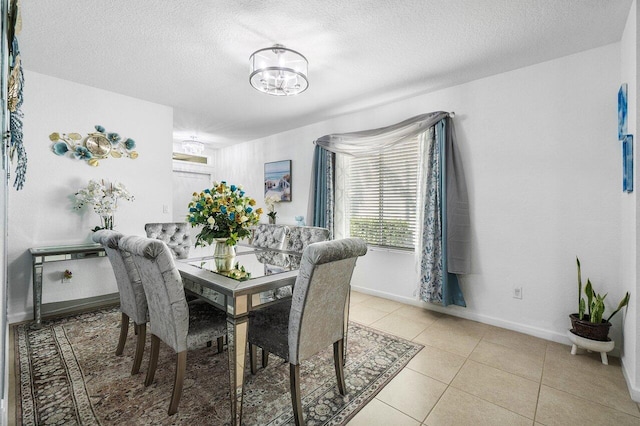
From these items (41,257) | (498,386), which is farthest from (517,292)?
Answer: (41,257)

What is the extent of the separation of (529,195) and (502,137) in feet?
2.08

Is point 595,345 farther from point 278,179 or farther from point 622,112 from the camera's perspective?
point 278,179

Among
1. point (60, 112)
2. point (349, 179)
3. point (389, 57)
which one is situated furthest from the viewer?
point (349, 179)

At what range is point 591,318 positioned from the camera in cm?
229

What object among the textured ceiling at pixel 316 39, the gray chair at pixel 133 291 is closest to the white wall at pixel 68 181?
the textured ceiling at pixel 316 39

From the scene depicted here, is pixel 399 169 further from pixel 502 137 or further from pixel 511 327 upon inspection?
pixel 511 327

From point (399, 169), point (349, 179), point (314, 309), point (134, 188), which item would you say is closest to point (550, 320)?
point (399, 169)

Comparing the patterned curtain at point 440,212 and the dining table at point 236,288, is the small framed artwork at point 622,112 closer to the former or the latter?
the patterned curtain at point 440,212

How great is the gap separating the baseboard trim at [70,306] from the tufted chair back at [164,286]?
233cm

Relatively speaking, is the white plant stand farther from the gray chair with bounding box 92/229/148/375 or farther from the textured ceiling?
the gray chair with bounding box 92/229/148/375

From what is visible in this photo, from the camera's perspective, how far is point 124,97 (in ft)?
11.9

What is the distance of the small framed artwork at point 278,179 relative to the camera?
506cm

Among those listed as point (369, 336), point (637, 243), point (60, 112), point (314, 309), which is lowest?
point (369, 336)

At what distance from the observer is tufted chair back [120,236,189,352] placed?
5.17 feet
